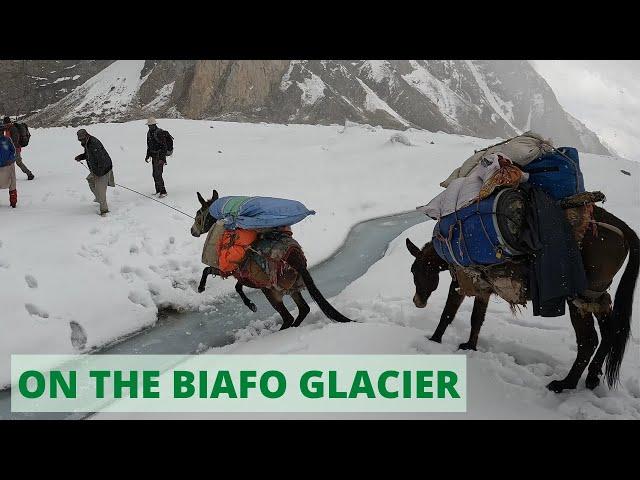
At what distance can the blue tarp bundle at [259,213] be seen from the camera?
4031 millimetres

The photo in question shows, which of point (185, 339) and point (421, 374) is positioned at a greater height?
point (421, 374)

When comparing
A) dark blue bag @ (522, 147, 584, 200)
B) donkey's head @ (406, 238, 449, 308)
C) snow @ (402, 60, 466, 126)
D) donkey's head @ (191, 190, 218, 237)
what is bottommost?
donkey's head @ (406, 238, 449, 308)

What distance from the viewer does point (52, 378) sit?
3975mm

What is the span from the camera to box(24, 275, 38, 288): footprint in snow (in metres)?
4.67

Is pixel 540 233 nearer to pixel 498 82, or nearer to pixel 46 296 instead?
pixel 46 296

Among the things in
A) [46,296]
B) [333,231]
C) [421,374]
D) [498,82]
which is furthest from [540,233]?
[498,82]

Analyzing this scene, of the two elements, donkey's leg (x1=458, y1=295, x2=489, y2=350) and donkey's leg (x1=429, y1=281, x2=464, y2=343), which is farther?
donkey's leg (x1=429, y1=281, x2=464, y2=343)

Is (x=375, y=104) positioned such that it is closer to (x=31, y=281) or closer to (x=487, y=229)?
(x=31, y=281)

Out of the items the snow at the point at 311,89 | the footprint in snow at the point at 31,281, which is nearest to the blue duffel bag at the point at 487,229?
the footprint in snow at the point at 31,281

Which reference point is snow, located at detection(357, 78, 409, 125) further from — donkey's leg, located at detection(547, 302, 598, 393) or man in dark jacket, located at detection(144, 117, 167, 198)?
donkey's leg, located at detection(547, 302, 598, 393)

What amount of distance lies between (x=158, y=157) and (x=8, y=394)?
5.62m

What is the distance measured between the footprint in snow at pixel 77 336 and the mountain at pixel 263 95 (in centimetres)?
3909

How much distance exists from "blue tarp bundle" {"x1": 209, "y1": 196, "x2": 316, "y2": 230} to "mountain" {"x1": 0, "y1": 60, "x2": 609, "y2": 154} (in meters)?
37.9

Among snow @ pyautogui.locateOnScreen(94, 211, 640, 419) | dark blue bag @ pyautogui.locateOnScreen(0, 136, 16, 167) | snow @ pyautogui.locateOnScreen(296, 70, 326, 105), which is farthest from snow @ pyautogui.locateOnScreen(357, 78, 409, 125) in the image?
snow @ pyautogui.locateOnScreen(94, 211, 640, 419)
